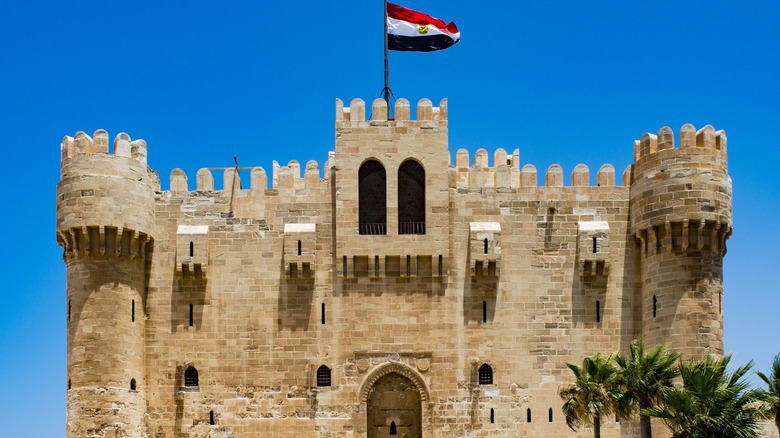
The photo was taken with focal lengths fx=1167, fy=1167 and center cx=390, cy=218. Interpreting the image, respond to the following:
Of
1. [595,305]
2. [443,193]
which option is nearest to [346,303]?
[443,193]

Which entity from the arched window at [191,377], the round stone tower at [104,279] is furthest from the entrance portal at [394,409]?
the round stone tower at [104,279]

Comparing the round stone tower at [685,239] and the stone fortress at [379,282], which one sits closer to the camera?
the round stone tower at [685,239]

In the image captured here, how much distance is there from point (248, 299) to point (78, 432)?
282 inches

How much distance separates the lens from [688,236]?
39281 millimetres

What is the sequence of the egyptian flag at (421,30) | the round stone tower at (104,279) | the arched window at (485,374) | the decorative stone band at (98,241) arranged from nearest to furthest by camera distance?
the round stone tower at (104,279), the decorative stone band at (98,241), the arched window at (485,374), the egyptian flag at (421,30)

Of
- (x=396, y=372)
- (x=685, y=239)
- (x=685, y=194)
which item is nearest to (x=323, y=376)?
(x=396, y=372)

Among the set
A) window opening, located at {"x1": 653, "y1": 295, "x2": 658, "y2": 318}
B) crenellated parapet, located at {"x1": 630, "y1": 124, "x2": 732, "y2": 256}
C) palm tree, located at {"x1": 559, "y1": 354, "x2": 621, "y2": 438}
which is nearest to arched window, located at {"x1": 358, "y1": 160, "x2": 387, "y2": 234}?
crenellated parapet, located at {"x1": 630, "y1": 124, "x2": 732, "y2": 256}

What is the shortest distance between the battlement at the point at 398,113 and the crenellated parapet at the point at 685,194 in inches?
291

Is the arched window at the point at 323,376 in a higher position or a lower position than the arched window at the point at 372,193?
lower

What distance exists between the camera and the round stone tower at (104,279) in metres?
38.2

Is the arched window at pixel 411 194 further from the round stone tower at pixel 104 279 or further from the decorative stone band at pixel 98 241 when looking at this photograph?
the decorative stone band at pixel 98 241

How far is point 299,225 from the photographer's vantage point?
134 feet

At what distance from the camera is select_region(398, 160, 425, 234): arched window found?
137 ft

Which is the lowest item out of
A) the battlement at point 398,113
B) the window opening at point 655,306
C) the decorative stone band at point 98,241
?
the window opening at point 655,306
